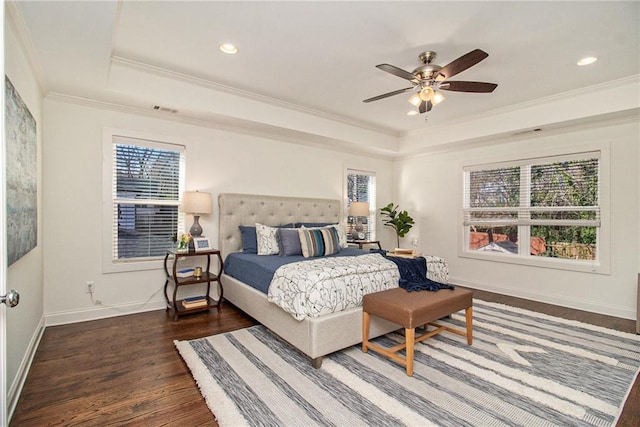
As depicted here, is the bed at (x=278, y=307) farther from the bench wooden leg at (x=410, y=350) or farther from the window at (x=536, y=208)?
the window at (x=536, y=208)

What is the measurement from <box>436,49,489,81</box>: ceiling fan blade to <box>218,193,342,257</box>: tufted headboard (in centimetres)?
Answer: 267

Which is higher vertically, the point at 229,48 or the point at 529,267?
the point at 229,48

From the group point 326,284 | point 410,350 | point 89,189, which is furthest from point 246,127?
point 410,350

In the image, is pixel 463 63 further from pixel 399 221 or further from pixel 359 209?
pixel 399 221

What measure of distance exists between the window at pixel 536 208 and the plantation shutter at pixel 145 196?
4348 mm

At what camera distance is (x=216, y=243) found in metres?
4.17

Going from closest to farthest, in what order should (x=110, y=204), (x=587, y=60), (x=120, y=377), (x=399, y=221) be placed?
(x=120, y=377) → (x=587, y=60) → (x=110, y=204) → (x=399, y=221)

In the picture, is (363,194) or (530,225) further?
(363,194)

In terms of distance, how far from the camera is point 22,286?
88.6 inches

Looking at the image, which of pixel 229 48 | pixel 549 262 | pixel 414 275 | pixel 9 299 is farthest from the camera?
pixel 549 262

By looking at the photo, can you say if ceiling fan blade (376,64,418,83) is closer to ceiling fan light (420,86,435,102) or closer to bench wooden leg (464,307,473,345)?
ceiling fan light (420,86,435,102)

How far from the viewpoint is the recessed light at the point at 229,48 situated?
2.71 m

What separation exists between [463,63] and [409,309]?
6.19 feet

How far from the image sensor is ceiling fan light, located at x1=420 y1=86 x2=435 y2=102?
8.96 ft
